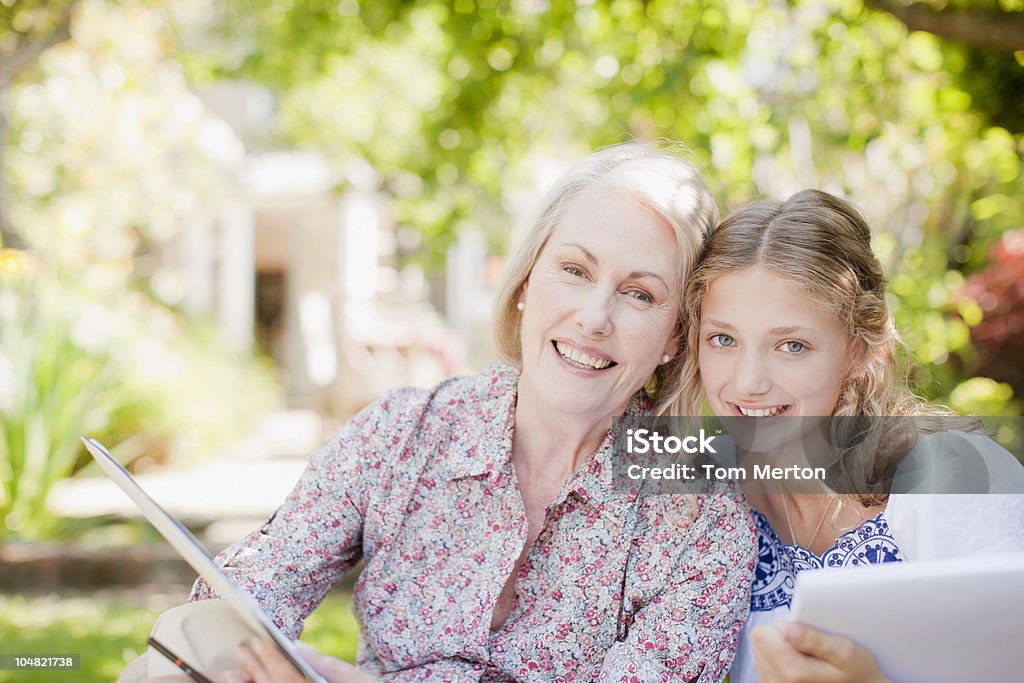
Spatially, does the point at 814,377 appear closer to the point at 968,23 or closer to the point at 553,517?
the point at 553,517

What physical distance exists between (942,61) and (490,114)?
236 cm

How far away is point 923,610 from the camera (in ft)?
5.00

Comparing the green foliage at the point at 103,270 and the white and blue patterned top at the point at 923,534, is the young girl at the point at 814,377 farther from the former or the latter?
the green foliage at the point at 103,270

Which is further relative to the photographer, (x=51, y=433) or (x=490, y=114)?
(x=51, y=433)

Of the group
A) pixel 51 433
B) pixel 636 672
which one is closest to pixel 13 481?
pixel 51 433

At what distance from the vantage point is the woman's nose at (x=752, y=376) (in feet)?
6.94

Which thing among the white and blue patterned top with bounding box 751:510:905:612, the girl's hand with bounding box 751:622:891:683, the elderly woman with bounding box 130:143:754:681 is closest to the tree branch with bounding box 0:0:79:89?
the elderly woman with bounding box 130:143:754:681

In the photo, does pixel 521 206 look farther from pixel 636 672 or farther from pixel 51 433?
pixel 636 672

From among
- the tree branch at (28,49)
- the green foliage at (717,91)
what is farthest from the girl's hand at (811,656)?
the tree branch at (28,49)

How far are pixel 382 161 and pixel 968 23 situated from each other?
19.6 feet

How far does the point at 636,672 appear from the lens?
207 centimetres

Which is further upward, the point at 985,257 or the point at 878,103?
the point at 878,103

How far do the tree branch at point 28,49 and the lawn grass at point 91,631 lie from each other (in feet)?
9.95

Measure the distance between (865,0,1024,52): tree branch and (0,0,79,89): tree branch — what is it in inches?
179
